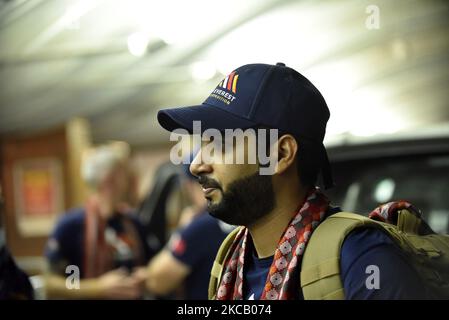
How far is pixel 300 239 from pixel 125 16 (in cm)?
214

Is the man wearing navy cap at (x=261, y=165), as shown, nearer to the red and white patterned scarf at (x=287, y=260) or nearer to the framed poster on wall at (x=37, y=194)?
the red and white patterned scarf at (x=287, y=260)

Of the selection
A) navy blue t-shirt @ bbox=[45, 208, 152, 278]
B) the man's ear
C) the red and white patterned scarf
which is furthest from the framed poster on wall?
the man's ear

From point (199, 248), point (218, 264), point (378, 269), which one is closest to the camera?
point (378, 269)

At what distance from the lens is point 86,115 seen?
4.71 metres

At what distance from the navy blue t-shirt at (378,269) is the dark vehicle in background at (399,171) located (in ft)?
5.27

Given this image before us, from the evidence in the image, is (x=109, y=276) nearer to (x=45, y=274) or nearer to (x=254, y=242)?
(x=45, y=274)

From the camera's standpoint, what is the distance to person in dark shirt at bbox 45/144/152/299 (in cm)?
343

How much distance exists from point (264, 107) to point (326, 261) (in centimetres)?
33

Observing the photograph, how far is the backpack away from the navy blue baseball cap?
20 cm

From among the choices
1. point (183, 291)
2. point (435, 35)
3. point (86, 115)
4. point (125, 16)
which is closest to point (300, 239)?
point (183, 291)

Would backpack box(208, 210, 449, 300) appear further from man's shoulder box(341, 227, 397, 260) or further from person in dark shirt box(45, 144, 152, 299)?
person in dark shirt box(45, 144, 152, 299)

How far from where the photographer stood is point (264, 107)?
1510 millimetres

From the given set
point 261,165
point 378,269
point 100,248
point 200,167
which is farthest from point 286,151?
point 100,248

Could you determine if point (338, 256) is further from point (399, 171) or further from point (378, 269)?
point (399, 171)
